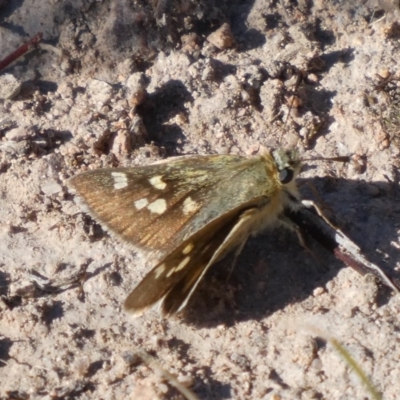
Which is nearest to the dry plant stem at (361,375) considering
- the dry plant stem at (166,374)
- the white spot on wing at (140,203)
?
the dry plant stem at (166,374)

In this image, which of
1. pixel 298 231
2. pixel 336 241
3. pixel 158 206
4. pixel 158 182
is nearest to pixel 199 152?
pixel 158 182

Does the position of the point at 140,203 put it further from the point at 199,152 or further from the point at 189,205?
the point at 199,152

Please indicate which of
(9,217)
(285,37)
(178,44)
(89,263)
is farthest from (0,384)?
(285,37)

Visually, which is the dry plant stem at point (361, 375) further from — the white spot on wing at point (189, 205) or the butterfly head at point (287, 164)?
the white spot on wing at point (189, 205)

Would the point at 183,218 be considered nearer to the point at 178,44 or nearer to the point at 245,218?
the point at 245,218

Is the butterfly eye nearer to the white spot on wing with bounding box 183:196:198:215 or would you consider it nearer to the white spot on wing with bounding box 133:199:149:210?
the white spot on wing with bounding box 183:196:198:215

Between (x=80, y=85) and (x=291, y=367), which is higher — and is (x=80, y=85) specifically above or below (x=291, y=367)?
above

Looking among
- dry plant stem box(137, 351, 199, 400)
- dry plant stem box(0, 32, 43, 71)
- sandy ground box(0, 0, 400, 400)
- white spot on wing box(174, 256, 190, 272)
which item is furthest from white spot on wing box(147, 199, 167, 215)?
dry plant stem box(0, 32, 43, 71)
